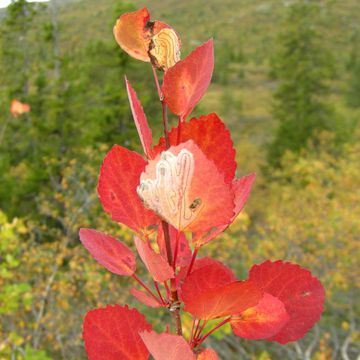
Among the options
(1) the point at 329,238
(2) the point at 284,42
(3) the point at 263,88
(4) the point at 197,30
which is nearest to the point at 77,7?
(4) the point at 197,30

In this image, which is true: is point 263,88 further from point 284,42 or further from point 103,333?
point 103,333

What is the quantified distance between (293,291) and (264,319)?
52 millimetres

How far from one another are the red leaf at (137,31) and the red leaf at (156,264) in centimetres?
22

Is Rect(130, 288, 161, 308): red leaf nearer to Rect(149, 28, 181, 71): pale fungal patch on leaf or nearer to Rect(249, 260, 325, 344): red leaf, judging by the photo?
Rect(249, 260, 325, 344): red leaf

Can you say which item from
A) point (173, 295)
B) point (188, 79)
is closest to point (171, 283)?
point (173, 295)

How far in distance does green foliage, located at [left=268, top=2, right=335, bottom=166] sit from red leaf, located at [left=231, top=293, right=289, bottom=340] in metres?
18.1

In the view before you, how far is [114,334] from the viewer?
0.55 metres

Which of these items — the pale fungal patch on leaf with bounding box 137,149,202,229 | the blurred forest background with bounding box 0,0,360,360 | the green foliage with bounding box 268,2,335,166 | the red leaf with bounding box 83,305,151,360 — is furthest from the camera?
the green foliage with bounding box 268,2,335,166

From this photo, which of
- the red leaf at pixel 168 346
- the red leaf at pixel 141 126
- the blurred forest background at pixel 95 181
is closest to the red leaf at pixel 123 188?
the red leaf at pixel 141 126

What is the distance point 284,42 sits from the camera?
21047mm

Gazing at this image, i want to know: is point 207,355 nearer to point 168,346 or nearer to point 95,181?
point 168,346

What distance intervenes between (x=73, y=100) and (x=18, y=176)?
2527 mm

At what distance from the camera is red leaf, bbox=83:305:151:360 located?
0.55 m

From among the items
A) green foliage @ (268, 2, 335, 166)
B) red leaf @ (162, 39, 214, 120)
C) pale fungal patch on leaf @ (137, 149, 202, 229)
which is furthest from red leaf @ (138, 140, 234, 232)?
green foliage @ (268, 2, 335, 166)
